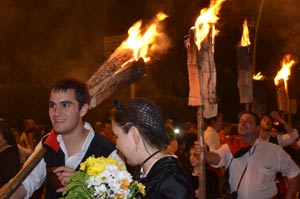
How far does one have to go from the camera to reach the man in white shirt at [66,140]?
13.5 feet

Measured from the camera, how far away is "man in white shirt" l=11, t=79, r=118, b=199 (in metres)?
4.11

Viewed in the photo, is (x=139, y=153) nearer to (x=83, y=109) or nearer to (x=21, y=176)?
(x=83, y=109)

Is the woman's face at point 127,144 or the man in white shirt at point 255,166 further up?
the woman's face at point 127,144

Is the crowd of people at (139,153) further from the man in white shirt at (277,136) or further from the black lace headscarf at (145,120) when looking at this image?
the man in white shirt at (277,136)

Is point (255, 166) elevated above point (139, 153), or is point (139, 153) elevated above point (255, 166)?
point (139, 153)

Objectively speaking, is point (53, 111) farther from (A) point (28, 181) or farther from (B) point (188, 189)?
(B) point (188, 189)

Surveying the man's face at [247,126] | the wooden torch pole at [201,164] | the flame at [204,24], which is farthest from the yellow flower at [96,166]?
the man's face at [247,126]

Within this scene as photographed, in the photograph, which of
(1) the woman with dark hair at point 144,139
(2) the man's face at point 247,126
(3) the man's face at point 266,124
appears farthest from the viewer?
(3) the man's face at point 266,124

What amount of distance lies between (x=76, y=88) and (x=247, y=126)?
10.9 feet

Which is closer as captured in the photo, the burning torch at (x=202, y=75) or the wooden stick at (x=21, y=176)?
the wooden stick at (x=21, y=176)

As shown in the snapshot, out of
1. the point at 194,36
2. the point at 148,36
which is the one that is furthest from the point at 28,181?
the point at 194,36

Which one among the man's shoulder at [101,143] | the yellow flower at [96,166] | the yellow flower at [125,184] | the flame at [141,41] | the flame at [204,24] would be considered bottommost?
the yellow flower at [125,184]

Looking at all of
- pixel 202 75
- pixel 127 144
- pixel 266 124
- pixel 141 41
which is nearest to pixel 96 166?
pixel 127 144

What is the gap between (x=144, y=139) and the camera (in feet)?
11.0
